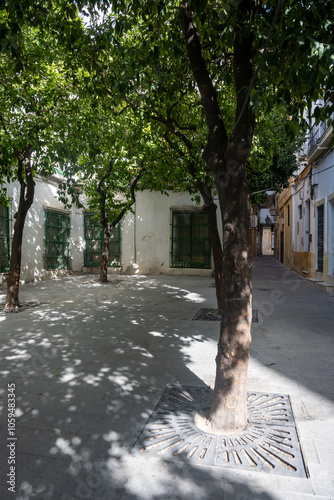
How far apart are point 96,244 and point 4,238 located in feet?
18.3

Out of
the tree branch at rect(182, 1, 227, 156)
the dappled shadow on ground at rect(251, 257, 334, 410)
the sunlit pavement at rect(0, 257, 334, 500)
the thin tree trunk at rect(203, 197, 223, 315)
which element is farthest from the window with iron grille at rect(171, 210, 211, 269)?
the tree branch at rect(182, 1, 227, 156)

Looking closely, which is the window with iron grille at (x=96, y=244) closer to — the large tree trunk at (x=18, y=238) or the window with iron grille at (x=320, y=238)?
the window with iron grille at (x=320, y=238)

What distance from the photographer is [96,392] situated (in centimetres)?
389

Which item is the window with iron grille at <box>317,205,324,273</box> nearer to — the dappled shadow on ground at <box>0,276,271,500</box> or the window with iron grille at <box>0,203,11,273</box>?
the dappled shadow on ground at <box>0,276,271,500</box>

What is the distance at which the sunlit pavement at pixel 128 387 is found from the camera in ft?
8.14

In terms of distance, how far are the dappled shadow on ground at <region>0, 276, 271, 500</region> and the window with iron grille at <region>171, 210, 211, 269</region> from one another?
7.68 metres

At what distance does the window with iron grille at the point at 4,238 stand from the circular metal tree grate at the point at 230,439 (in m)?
9.85

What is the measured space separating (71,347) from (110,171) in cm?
707

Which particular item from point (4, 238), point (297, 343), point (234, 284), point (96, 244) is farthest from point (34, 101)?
point (96, 244)

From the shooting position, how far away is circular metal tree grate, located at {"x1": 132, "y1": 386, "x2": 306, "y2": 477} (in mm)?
2707

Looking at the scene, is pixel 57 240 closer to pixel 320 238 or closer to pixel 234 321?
pixel 320 238

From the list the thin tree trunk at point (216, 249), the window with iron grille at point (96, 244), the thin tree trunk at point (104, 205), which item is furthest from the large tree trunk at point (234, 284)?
the window with iron grille at point (96, 244)

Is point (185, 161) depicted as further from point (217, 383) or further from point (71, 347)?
point (217, 383)

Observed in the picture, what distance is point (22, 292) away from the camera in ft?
36.6
